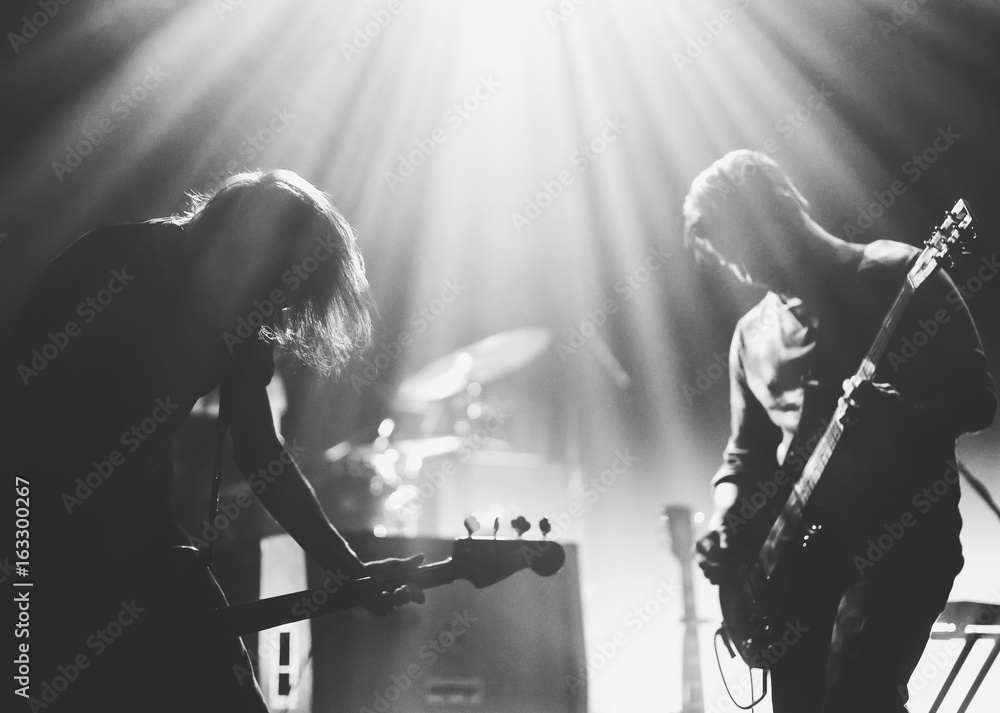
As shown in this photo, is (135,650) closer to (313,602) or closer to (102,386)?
(313,602)

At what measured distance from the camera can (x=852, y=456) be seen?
197 cm

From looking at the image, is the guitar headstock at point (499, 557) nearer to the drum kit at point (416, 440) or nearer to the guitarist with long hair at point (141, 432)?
the guitarist with long hair at point (141, 432)

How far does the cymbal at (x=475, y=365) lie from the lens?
11.7ft

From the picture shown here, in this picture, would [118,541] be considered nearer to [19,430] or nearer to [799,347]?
[19,430]

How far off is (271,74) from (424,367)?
5.51ft

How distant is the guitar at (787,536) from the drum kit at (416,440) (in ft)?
5.89

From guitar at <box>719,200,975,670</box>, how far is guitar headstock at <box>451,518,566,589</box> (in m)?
0.69

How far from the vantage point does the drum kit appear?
159 inches

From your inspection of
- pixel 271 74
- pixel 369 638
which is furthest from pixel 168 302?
pixel 271 74

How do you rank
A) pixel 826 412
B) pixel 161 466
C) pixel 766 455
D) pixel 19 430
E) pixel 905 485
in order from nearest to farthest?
1. pixel 19 430
2. pixel 161 466
3. pixel 905 485
4. pixel 826 412
5. pixel 766 455

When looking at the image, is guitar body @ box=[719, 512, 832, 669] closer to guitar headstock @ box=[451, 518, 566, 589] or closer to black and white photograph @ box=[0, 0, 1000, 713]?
black and white photograph @ box=[0, 0, 1000, 713]

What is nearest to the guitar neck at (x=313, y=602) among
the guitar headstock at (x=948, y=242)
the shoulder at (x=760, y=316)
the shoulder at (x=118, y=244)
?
the shoulder at (x=118, y=244)

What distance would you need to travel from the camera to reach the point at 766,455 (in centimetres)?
226

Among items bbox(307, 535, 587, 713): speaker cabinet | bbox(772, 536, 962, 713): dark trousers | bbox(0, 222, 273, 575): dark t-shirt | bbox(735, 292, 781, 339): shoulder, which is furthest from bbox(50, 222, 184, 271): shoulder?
bbox(772, 536, 962, 713): dark trousers
